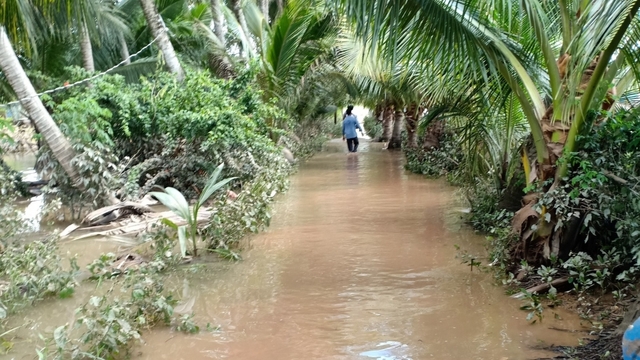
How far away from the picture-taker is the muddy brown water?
3.81 metres

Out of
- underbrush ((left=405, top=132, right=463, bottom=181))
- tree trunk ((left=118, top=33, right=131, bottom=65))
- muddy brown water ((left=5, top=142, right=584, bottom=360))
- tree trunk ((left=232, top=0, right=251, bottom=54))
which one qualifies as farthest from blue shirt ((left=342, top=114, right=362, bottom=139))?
muddy brown water ((left=5, top=142, right=584, bottom=360))

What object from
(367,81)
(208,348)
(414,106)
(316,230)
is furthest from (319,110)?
(208,348)

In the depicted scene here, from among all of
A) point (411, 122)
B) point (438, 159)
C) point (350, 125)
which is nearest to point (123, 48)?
point (350, 125)

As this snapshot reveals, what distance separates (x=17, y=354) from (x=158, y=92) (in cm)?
647

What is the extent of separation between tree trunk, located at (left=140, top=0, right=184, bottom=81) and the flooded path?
4322 millimetres

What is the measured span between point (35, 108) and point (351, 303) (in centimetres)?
550

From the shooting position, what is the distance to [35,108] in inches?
302

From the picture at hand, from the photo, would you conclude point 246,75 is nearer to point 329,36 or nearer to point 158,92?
point 158,92

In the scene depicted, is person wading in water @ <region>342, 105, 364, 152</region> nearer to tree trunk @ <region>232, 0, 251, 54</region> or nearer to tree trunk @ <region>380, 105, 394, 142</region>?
tree trunk @ <region>380, 105, 394, 142</region>

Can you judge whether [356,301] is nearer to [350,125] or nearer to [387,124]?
[350,125]

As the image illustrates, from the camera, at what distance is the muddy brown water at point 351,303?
381 centimetres

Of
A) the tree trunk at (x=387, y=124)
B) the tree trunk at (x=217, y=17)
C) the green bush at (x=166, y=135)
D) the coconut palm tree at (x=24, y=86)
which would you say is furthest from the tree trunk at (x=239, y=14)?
the tree trunk at (x=387, y=124)

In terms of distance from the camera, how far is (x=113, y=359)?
3.65m

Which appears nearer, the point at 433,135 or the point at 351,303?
the point at 351,303
